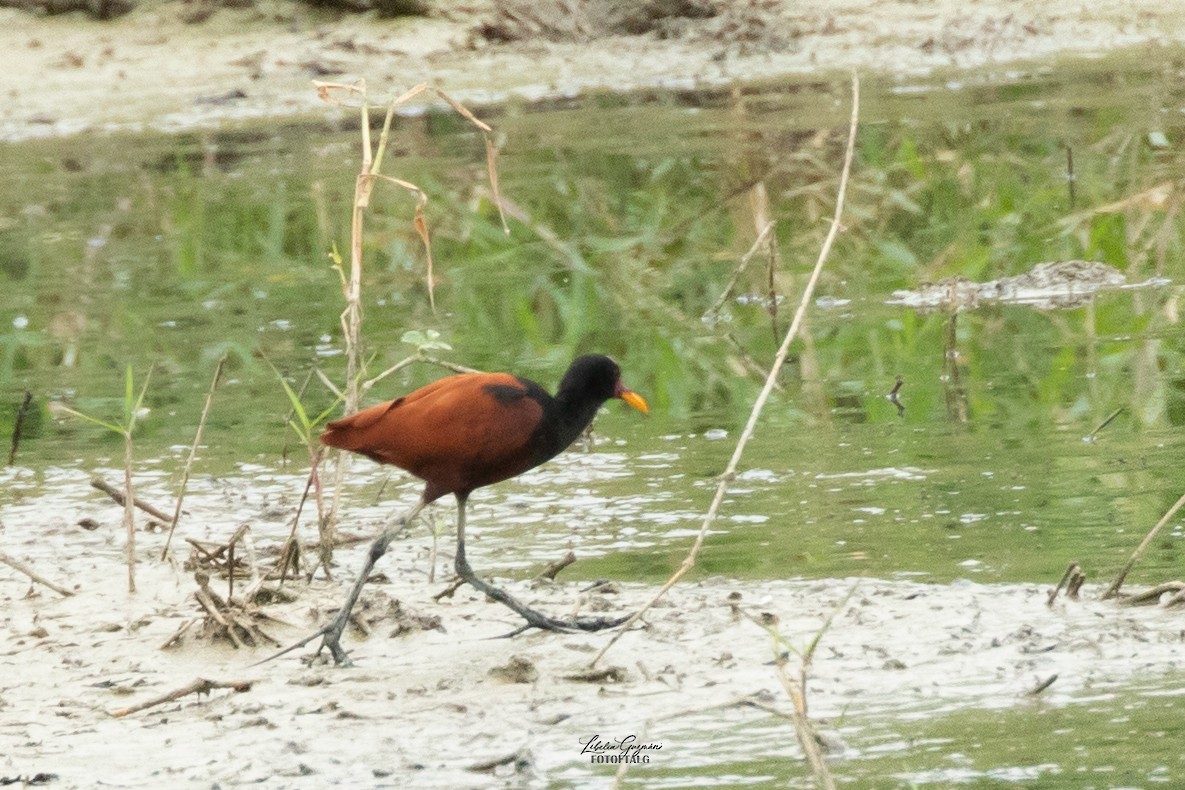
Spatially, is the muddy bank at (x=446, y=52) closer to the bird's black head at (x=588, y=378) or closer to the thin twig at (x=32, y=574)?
the thin twig at (x=32, y=574)

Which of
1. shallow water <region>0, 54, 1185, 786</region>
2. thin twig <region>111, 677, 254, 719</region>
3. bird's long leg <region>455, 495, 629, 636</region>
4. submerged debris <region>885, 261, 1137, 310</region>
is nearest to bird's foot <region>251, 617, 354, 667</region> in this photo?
thin twig <region>111, 677, 254, 719</region>

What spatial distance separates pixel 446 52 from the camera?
16.8m

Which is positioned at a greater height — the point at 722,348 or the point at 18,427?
the point at 18,427

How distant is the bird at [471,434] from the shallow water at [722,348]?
63cm

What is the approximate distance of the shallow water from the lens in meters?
5.16

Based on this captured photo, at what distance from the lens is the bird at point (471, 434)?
15.4ft

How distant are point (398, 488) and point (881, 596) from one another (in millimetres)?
2090

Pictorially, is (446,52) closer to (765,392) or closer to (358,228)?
(358,228)

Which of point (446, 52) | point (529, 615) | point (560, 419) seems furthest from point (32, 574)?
point (446, 52)

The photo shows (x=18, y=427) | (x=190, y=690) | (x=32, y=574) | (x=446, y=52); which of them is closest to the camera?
(x=190, y=690)

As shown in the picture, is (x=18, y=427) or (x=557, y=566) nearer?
(x=557, y=566)

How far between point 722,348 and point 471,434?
10.8 ft

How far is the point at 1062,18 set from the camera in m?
16.8

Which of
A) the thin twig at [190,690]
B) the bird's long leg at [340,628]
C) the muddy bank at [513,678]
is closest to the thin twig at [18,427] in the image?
the muddy bank at [513,678]
